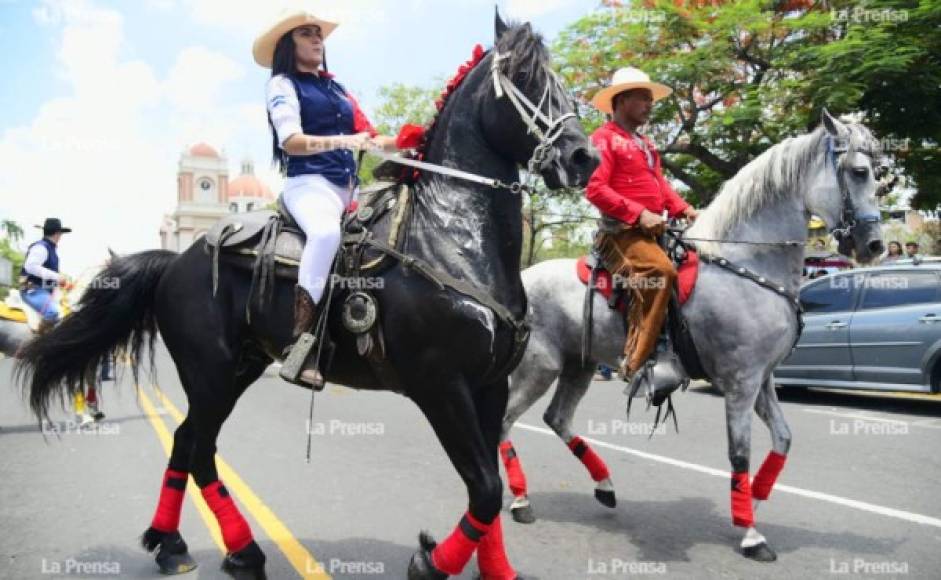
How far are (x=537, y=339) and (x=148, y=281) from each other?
9.17 ft

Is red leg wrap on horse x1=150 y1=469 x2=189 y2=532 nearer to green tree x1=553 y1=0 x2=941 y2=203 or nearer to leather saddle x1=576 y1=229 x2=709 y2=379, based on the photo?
leather saddle x1=576 y1=229 x2=709 y2=379

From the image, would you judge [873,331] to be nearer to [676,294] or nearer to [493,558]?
[676,294]

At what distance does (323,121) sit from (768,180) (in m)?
2.97

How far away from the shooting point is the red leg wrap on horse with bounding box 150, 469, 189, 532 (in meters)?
4.08

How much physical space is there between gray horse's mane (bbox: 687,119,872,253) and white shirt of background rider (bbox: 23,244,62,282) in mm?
7984

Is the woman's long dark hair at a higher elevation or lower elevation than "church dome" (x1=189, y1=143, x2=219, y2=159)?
lower

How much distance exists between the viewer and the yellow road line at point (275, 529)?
4008mm

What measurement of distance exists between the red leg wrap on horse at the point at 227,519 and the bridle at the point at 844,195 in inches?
159

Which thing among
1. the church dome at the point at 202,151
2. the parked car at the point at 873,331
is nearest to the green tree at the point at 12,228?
the church dome at the point at 202,151

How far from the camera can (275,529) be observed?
15.5ft

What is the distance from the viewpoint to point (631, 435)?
799cm

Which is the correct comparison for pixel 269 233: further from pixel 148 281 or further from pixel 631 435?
pixel 631 435

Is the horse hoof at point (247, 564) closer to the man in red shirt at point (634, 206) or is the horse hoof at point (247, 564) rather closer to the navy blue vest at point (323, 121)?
the navy blue vest at point (323, 121)

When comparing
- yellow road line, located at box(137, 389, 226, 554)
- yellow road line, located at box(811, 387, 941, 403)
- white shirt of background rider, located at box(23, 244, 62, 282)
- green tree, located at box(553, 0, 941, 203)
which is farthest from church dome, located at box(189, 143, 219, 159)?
yellow road line, located at box(811, 387, 941, 403)
